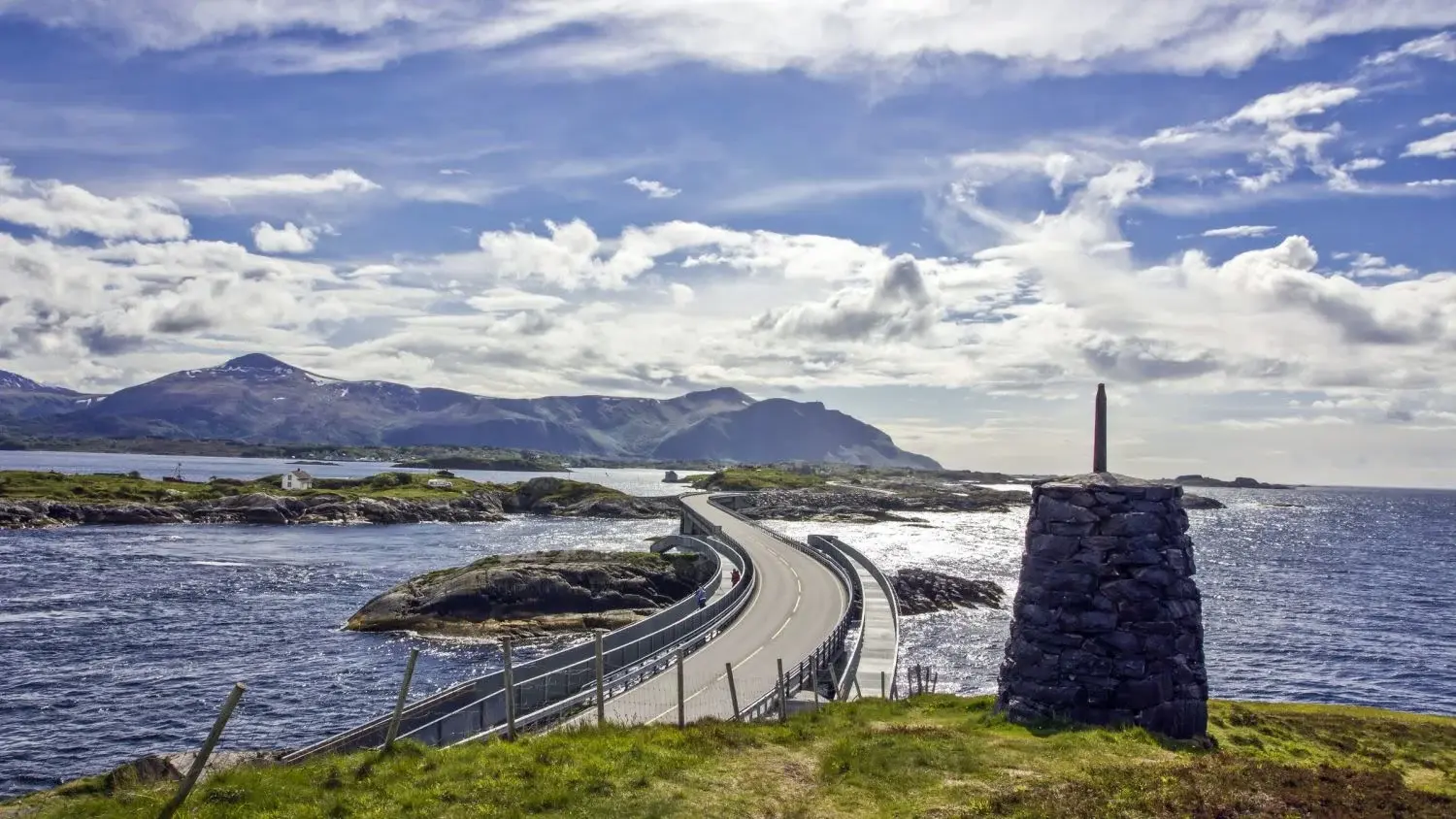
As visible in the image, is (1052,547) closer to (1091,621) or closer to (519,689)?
(1091,621)

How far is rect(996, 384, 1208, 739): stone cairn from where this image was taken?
1856 centimetres

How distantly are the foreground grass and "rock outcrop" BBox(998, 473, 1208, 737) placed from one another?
3.05 ft

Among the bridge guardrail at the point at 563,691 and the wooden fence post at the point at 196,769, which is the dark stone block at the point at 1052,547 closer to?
the bridge guardrail at the point at 563,691

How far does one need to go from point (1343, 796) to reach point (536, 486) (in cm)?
16201

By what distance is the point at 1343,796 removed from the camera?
14.0 meters

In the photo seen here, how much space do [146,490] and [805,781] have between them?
147 meters

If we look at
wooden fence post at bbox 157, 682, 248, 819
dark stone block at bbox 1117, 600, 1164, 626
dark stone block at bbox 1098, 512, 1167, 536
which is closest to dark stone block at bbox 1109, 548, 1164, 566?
dark stone block at bbox 1098, 512, 1167, 536

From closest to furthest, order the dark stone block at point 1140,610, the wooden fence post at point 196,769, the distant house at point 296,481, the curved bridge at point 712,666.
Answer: the wooden fence post at point 196,769
the dark stone block at point 1140,610
the curved bridge at point 712,666
the distant house at point 296,481

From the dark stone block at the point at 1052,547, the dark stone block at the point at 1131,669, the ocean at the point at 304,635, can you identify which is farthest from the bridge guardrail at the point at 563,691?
the ocean at the point at 304,635

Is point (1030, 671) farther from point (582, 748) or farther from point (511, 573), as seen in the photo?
point (511, 573)

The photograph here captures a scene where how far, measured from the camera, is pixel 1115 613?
18.6 metres

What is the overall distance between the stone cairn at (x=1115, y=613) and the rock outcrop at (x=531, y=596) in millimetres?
45383

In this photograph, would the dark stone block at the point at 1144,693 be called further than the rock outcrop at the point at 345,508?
No

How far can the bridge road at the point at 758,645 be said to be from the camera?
28844 mm
